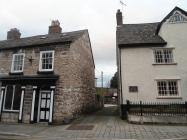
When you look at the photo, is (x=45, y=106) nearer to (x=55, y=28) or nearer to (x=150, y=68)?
(x=150, y=68)

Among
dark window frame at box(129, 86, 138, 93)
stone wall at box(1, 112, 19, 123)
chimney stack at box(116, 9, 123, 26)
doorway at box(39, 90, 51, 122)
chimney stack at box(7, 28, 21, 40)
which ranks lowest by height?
stone wall at box(1, 112, 19, 123)

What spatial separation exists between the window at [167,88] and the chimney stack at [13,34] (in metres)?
18.3

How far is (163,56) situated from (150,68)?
5.52 feet

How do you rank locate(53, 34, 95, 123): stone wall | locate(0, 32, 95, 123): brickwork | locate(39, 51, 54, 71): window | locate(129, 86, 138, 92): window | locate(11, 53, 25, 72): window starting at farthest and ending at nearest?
locate(11, 53, 25, 72): window, locate(129, 86, 138, 92): window, locate(39, 51, 54, 71): window, locate(0, 32, 95, 123): brickwork, locate(53, 34, 95, 123): stone wall

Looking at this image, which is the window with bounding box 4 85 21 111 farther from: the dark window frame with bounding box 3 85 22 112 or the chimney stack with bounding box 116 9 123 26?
the chimney stack with bounding box 116 9 123 26

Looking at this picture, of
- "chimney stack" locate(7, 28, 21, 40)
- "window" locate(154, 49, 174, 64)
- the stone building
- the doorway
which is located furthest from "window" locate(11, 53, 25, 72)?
"window" locate(154, 49, 174, 64)

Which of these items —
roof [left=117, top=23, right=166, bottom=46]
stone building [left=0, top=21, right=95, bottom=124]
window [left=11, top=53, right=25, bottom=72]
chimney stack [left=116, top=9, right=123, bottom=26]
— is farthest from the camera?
chimney stack [left=116, top=9, right=123, bottom=26]

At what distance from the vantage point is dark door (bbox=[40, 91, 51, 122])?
15070mm

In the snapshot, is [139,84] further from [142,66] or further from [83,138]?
[83,138]

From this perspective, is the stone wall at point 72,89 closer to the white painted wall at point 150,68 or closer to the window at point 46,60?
the window at point 46,60

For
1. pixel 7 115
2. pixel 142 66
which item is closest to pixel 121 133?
pixel 142 66

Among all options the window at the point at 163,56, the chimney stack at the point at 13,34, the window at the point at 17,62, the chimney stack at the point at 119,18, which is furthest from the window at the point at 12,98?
the chimney stack at the point at 119,18

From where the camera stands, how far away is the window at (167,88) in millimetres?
16078

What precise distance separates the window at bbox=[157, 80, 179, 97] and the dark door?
941cm
